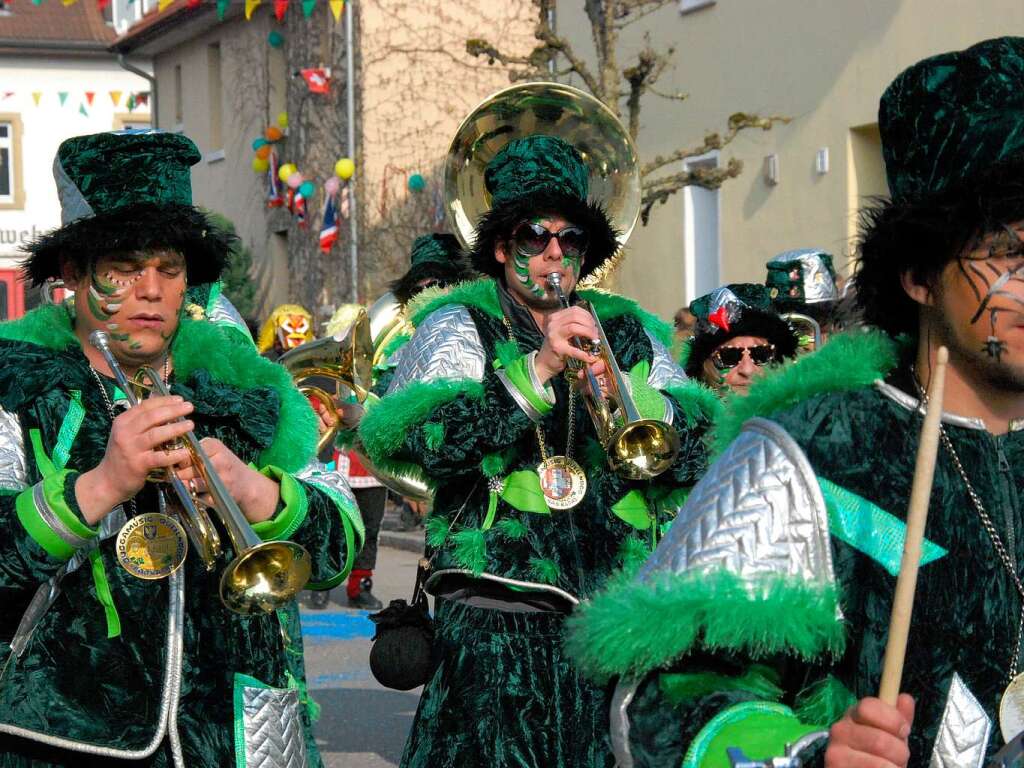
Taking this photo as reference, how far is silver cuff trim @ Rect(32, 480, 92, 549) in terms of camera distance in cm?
316

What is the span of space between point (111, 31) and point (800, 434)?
39.3 metres

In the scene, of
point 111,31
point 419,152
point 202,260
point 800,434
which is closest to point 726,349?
point 202,260

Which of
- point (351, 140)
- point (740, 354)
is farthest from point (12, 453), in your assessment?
point (351, 140)

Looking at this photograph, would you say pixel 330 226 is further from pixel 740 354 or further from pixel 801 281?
pixel 740 354

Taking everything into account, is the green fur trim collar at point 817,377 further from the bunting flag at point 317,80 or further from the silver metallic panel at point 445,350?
the bunting flag at point 317,80

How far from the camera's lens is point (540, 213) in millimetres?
4746

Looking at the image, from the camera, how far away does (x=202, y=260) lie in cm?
369

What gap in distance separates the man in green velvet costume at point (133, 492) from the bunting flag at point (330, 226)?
20028 mm

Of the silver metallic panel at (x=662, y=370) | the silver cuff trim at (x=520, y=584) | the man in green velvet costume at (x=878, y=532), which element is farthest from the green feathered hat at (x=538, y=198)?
the man in green velvet costume at (x=878, y=532)

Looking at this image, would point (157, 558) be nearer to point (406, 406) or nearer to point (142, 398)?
point (142, 398)

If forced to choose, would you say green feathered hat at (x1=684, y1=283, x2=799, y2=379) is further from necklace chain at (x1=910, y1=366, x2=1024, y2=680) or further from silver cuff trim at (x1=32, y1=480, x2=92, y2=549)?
necklace chain at (x1=910, y1=366, x2=1024, y2=680)

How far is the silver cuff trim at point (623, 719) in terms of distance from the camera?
218cm

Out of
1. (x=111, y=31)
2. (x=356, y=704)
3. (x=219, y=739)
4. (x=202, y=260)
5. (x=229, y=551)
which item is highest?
(x=111, y=31)

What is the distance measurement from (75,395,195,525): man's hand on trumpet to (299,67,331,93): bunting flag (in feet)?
67.9
